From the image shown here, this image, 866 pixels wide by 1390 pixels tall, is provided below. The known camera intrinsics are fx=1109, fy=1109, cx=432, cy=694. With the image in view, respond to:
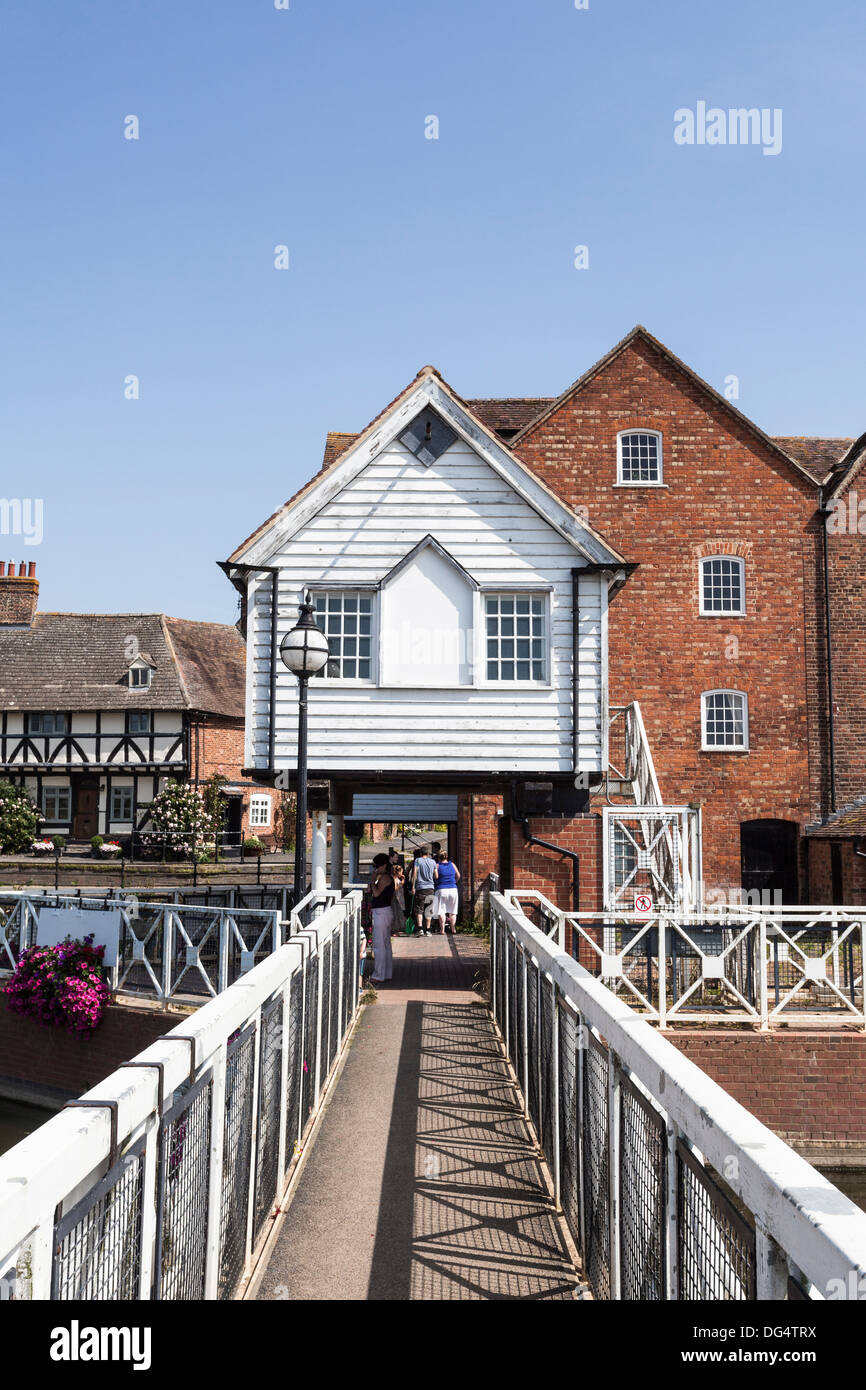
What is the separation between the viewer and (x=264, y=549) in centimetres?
1567

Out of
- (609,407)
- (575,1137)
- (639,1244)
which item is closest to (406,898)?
(609,407)

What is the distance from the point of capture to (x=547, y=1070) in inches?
272

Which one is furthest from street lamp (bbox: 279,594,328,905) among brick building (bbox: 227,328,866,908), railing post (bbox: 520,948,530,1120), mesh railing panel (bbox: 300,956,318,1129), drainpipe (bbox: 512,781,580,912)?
brick building (bbox: 227,328,866,908)

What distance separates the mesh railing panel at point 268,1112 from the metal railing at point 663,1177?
5.11 feet

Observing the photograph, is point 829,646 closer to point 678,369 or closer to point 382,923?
point 678,369

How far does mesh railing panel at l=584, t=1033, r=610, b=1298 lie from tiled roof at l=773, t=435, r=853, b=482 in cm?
2306

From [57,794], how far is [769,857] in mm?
30920

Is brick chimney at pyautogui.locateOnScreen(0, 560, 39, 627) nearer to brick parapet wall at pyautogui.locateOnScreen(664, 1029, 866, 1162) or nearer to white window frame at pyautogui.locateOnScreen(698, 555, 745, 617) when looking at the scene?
white window frame at pyautogui.locateOnScreen(698, 555, 745, 617)

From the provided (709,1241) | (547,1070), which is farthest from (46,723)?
A: (709,1241)

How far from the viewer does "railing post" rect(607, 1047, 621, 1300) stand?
439 centimetres
